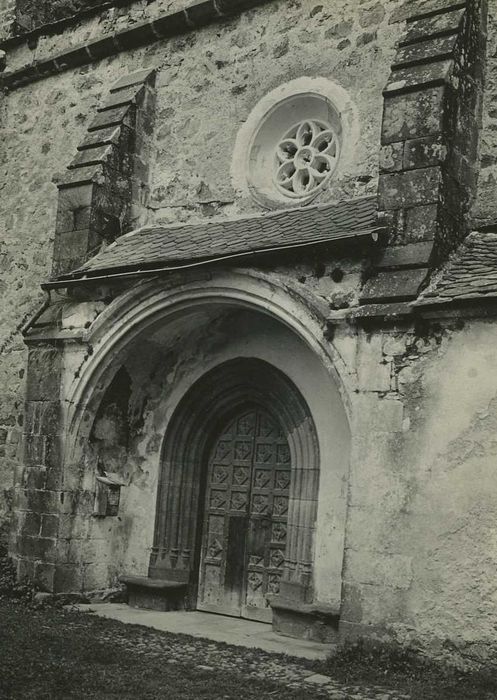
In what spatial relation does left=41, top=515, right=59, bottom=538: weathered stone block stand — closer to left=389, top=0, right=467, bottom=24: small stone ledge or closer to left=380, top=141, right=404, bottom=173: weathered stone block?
left=380, top=141, right=404, bottom=173: weathered stone block

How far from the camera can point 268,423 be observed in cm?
864

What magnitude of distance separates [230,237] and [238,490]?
258 centimetres

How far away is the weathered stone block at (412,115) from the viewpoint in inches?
268

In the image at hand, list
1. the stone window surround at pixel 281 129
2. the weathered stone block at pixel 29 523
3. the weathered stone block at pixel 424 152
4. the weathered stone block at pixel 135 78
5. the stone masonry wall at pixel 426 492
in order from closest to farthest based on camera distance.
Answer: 1. the stone masonry wall at pixel 426 492
2. the weathered stone block at pixel 424 152
3. the stone window surround at pixel 281 129
4. the weathered stone block at pixel 29 523
5. the weathered stone block at pixel 135 78

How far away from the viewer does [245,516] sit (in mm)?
8594

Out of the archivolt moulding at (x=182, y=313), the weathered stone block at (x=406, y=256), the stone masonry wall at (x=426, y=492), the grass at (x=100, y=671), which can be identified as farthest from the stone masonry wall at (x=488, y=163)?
the grass at (x=100, y=671)

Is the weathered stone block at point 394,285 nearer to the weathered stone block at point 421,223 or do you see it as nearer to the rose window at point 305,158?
the weathered stone block at point 421,223

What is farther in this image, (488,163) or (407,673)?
(488,163)

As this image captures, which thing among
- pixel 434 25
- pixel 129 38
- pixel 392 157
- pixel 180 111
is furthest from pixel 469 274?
pixel 129 38

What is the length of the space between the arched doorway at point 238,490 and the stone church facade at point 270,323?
24mm

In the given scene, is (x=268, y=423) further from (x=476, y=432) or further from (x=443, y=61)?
(x=443, y=61)

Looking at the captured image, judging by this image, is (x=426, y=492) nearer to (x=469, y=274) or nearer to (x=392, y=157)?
(x=469, y=274)

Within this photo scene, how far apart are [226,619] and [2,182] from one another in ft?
21.0

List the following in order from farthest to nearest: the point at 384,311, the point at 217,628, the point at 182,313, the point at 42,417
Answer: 1. the point at 42,417
2. the point at 182,313
3. the point at 217,628
4. the point at 384,311
